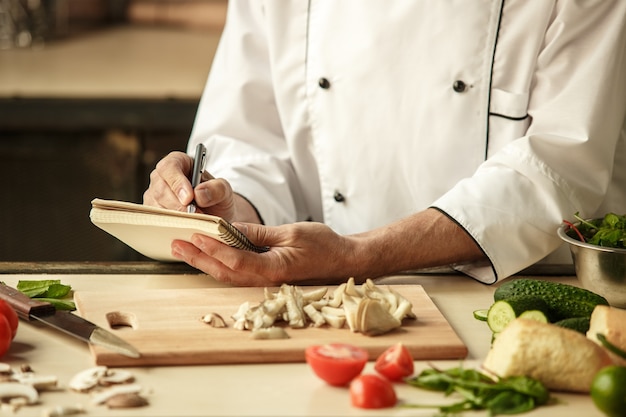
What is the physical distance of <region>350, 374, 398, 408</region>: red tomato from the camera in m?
1.07

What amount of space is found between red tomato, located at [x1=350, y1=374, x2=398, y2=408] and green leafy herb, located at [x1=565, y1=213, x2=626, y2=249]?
1.62 feet

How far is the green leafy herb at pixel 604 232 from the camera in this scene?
4.60 ft

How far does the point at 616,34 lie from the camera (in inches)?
64.8

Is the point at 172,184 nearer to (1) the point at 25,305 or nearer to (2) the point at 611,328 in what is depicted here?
(1) the point at 25,305

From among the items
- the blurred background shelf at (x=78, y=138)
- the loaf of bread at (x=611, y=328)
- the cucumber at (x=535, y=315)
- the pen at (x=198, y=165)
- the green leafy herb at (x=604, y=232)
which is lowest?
the blurred background shelf at (x=78, y=138)

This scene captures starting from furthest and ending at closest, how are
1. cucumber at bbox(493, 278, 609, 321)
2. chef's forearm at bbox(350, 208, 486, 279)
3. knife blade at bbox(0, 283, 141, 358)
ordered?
chef's forearm at bbox(350, 208, 486, 279) < cucumber at bbox(493, 278, 609, 321) < knife blade at bbox(0, 283, 141, 358)

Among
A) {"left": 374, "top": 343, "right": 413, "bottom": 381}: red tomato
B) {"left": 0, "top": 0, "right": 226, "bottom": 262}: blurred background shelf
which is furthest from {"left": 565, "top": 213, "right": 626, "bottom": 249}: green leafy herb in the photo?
{"left": 0, "top": 0, "right": 226, "bottom": 262}: blurred background shelf

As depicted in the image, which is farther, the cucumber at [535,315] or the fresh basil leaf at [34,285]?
the fresh basil leaf at [34,285]

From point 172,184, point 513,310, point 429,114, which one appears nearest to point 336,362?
point 513,310

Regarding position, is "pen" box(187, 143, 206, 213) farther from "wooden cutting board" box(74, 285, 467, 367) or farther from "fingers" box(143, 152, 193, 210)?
"wooden cutting board" box(74, 285, 467, 367)

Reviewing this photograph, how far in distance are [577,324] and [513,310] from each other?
0.09 metres

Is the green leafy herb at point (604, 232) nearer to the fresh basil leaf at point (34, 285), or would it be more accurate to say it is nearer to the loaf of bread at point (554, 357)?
the loaf of bread at point (554, 357)

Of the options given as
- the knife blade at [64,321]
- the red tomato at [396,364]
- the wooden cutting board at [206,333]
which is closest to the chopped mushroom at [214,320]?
the wooden cutting board at [206,333]

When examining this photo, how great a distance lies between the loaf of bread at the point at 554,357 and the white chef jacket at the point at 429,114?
461 mm
